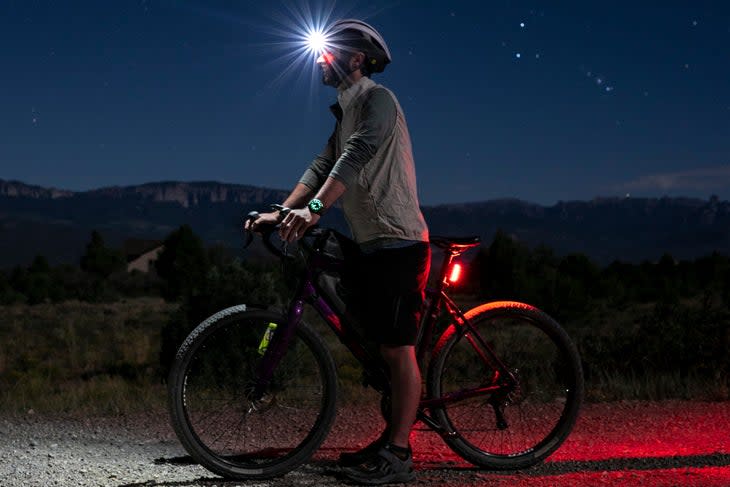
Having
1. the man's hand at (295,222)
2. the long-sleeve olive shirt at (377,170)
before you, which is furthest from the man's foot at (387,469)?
the man's hand at (295,222)

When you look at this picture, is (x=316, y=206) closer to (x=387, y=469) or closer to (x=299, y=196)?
(x=299, y=196)

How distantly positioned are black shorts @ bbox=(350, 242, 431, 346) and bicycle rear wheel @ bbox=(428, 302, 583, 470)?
519mm

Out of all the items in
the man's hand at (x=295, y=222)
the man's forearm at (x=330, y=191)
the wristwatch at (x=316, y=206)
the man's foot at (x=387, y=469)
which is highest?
the man's forearm at (x=330, y=191)

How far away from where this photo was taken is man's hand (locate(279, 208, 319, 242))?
13.5 feet

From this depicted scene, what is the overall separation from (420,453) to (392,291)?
151 cm

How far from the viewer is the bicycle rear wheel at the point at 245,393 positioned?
4449 millimetres

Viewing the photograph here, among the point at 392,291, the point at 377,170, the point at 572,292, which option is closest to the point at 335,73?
the point at 377,170

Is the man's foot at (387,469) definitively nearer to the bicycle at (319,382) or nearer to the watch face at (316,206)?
the bicycle at (319,382)

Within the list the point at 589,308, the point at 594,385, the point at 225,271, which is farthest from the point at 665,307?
the point at 589,308

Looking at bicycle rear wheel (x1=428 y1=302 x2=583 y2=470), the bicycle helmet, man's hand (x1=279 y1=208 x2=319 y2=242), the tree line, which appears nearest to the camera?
man's hand (x1=279 y1=208 x2=319 y2=242)

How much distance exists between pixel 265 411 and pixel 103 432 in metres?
2.54

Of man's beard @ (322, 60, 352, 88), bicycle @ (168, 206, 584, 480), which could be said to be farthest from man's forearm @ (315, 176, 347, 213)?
man's beard @ (322, 60, 352, 88)

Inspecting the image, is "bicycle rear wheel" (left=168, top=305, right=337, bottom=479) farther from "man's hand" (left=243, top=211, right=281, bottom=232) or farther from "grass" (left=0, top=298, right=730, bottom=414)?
"grass" (left=0, top=298, right=730, bottom=414)

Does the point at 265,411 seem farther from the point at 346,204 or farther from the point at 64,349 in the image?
the point at 64,349
